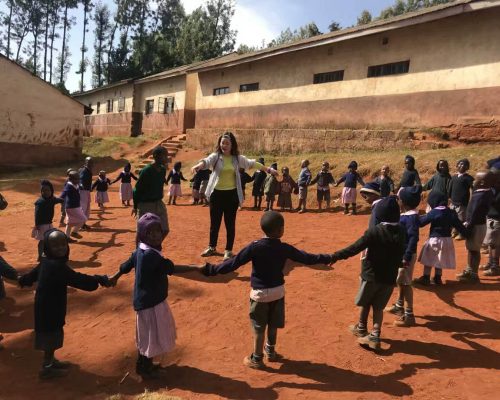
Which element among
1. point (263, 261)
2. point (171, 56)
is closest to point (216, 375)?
point (263, 261)

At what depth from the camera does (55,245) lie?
3.54 metres

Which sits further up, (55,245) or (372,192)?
Answer: (372,192)

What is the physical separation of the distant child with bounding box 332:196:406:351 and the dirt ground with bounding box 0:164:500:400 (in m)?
0.46

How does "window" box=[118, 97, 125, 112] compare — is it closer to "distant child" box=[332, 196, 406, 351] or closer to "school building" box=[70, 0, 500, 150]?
"school building" box=[70, 0, 500, 150]

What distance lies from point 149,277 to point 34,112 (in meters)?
22.7

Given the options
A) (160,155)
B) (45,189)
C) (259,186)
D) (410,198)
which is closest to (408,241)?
(410,198)

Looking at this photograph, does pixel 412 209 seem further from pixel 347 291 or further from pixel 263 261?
pixel 263 261

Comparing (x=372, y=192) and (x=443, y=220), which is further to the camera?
(x=443, y=220)

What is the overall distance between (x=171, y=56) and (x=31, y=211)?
35672 millimetres

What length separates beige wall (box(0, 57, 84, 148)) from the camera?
2131 centimetres

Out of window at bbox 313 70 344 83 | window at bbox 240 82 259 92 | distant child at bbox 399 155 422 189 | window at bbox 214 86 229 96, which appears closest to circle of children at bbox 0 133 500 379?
distant child at bbox 399 155 422 189

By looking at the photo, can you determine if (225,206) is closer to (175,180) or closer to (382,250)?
(382,250)

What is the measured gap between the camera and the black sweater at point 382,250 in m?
3.89

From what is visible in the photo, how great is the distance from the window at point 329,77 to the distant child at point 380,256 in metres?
14.4
